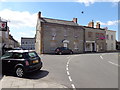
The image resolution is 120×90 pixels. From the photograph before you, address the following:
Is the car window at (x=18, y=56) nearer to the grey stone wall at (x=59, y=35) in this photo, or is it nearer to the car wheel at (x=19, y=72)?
the car wheel at (x=19, y=72)

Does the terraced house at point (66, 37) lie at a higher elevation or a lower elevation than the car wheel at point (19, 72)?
higher

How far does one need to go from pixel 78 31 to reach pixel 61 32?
5581mm

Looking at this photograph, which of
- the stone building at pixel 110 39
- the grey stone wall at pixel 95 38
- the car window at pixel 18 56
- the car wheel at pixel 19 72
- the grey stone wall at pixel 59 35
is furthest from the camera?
the stone building at pixel 110 39

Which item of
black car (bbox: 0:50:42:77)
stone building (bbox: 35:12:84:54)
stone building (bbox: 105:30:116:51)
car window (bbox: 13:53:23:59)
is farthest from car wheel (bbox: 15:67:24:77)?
stone building (bbox: 105:30:116:51)

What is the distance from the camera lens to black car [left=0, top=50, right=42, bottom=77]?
24.0 feet

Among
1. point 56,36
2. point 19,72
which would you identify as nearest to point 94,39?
point 56,36

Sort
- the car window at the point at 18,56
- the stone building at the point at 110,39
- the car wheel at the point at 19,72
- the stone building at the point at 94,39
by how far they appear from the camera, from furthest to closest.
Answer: the stone building at the point at 110,39, the stone building at the point at 94,39, the car window at the point at 18,56, the car wheel at the point at 19,72

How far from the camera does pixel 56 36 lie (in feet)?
96.7

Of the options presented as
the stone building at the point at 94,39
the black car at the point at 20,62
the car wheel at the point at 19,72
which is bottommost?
the car wheel at the point at 19,72

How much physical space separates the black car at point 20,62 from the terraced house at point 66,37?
19.4 m

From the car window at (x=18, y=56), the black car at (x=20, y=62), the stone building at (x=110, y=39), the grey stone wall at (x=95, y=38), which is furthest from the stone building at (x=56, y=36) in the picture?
the car window at (x=18, y=56)

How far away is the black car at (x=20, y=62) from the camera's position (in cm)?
731

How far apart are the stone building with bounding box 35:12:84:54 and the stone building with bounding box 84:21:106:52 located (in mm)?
2434

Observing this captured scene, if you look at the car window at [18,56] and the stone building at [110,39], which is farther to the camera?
the stone building at [110,39]
